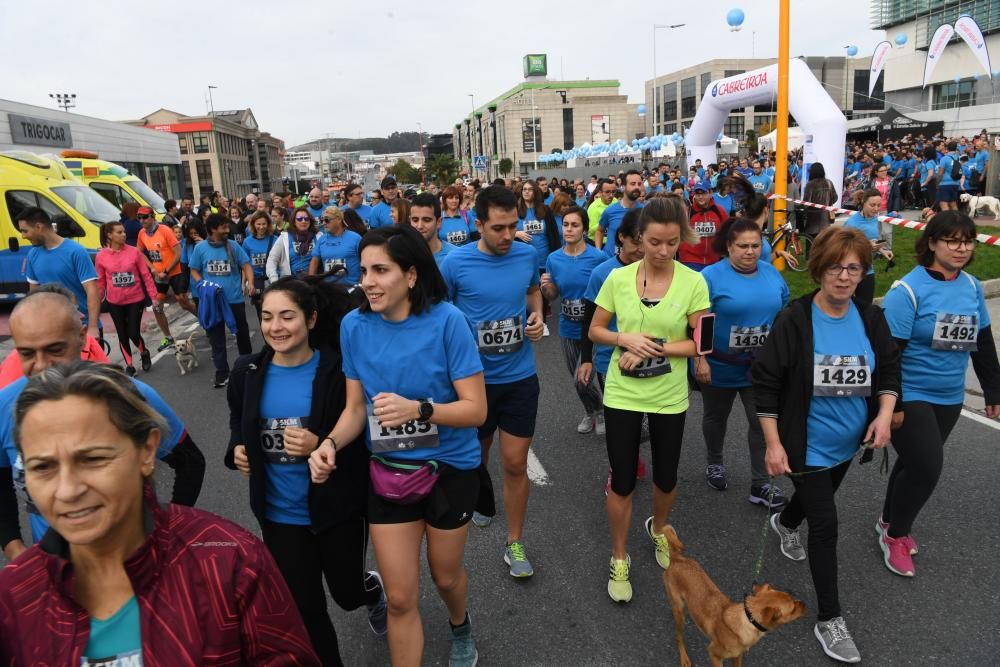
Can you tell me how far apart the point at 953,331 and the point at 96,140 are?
3626 cm

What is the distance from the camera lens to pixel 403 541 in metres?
2.52

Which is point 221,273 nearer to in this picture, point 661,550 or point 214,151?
point 661,550

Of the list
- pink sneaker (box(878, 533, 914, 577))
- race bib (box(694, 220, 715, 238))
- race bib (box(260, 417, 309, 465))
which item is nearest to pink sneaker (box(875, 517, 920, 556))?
pink sneaker (box(878, 533, 914, 577))

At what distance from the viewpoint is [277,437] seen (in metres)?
2.51

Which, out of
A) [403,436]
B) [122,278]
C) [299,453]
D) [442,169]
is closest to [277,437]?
[299,453]

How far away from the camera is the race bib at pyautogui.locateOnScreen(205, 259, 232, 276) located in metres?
7.26

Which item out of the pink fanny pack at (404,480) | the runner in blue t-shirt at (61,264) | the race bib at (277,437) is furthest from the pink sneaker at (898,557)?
the runner in blue t-shirt at (61,264)

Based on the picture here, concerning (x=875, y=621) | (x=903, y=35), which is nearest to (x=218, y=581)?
(x=875, y=621)

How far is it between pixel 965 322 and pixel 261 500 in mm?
3383

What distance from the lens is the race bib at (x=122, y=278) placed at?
7.43 metres

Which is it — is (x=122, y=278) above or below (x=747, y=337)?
above

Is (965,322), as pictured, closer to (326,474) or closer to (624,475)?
(624,475)

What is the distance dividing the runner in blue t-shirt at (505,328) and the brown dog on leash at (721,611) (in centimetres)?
92

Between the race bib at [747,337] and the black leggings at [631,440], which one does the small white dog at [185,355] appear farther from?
the race bib at [747,337]
